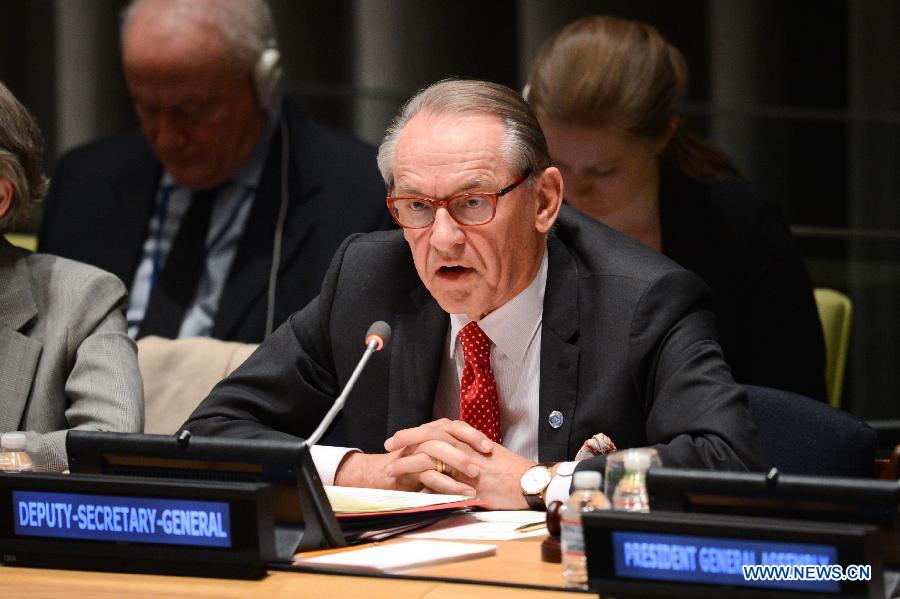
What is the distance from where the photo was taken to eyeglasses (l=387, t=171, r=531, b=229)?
2.30 m

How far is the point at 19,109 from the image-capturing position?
2.64 metres

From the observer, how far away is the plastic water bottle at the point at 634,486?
1692mm

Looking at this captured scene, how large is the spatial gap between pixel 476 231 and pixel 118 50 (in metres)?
5.13

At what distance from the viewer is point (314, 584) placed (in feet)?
5.29

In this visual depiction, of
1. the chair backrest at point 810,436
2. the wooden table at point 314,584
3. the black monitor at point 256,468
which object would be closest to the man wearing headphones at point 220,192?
the chair backrest at point 810,436

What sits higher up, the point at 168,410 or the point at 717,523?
the point at 717,523

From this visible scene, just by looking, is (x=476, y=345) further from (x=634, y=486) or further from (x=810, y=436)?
(x=634, y=486)

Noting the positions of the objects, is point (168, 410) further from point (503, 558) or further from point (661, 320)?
point (503, 558)

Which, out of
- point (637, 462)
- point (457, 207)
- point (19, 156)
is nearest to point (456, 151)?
point (457, 207)

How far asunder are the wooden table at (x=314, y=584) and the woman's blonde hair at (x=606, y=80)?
5.40 feet

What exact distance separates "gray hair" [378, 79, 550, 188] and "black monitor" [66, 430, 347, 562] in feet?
2.66

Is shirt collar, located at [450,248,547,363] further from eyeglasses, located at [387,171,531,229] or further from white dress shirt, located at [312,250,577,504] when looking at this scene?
eyeglasses, located at [387,171,531,229]

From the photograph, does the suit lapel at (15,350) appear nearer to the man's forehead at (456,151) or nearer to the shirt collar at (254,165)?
the man's forehead at (456,151)

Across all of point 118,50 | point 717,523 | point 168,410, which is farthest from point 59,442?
point 118,50
